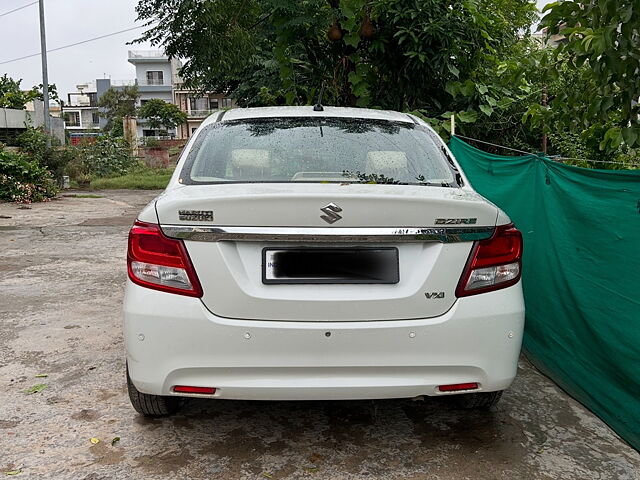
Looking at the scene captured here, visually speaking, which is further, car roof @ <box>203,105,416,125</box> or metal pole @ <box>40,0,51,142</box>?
metal pole @ <box>40,0,51,142</box>

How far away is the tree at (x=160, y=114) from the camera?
59.2m

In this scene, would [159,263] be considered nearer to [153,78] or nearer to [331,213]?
[331,213]

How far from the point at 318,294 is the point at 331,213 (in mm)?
341

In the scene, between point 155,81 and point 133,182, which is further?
point 155,81

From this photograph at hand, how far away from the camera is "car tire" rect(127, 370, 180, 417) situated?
3.20 meters

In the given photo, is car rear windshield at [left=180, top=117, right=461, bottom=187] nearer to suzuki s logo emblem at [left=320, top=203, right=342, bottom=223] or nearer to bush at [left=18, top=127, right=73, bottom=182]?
suzuki s logo emblem at [left=320, top=203, right=342, bottom=223]

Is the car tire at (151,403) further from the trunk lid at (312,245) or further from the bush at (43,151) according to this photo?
the bush at (43,151)

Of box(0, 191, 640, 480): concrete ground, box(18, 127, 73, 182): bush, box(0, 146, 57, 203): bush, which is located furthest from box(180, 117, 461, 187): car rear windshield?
box(18, 127, 73, 182): bush

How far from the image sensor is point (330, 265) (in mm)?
2713

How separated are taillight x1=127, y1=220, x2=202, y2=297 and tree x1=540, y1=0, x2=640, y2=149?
2148mm

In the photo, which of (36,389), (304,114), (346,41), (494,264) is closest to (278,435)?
(494,264)

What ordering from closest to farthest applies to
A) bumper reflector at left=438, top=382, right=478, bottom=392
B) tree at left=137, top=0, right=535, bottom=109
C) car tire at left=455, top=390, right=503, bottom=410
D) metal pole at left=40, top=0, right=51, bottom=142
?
1. bumper reflector at left=438, top=382, right=478, bottom=392
2. car tire at left=455, top=390, right=503, bottom=410
3. tree at left=137, top=0, right=535, bottom=109
4. metal pole at left=40, top=0, right=51, bottom=142

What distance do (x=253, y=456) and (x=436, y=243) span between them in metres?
1.32

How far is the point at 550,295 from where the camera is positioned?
415cm
